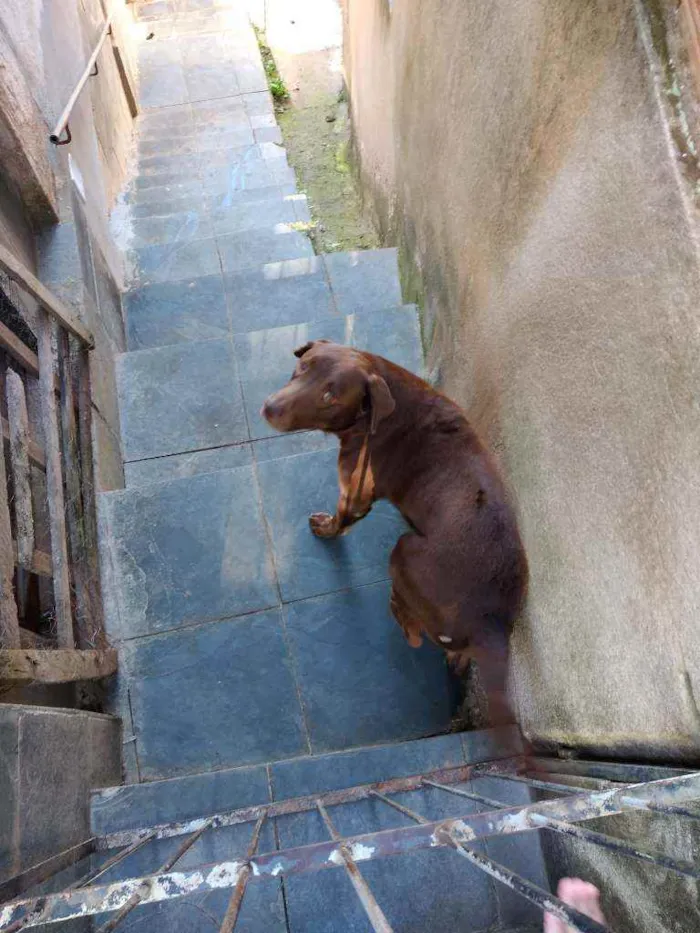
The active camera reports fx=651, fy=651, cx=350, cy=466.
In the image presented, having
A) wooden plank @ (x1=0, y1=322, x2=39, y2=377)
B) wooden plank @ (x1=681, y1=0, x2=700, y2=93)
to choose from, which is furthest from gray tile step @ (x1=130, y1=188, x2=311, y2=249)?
wooden plank @ (x1=681, y1=0, x2=700, y2=93)

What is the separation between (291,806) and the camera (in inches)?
89.0

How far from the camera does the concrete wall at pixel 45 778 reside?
1.68 metres

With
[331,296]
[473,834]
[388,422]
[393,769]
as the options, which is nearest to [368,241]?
[331,296]

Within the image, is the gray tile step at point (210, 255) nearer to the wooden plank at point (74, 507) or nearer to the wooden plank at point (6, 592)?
the wooden plank at point (74, 507)

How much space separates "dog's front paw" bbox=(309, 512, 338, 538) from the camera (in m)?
2.95

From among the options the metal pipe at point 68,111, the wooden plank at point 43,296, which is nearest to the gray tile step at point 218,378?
the wooden plank at point 43,296

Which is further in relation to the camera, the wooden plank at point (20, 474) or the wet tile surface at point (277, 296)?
the wet tile surface at point (277, 296)

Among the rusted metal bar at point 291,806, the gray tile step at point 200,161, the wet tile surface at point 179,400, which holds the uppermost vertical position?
the gray tile step at point 200,161

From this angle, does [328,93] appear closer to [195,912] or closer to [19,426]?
[19,426]

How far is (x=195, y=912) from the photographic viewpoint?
2115 millimetres

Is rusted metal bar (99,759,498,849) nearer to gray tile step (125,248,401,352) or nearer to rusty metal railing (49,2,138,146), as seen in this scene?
gray tile step (125,248,401,352)

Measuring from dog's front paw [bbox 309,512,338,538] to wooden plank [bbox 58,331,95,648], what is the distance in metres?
1.02

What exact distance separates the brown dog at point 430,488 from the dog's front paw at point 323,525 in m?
0.43

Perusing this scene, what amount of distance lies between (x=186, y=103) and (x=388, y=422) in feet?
18.0
